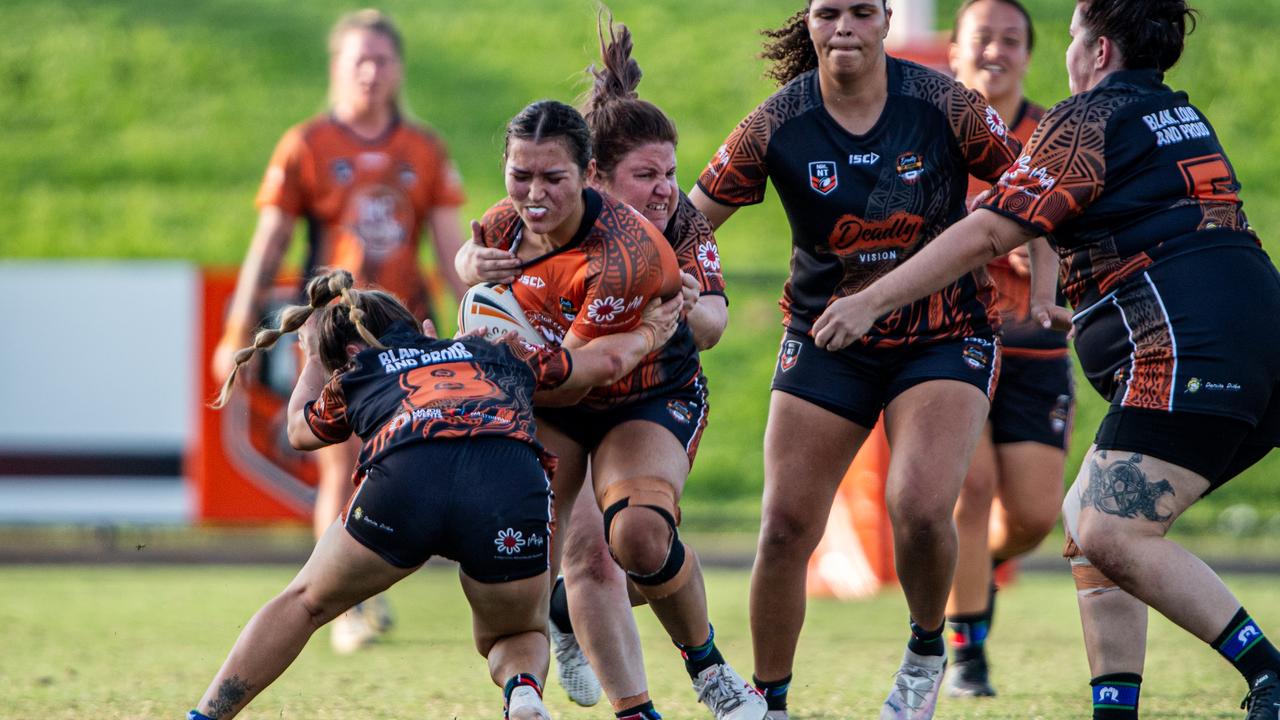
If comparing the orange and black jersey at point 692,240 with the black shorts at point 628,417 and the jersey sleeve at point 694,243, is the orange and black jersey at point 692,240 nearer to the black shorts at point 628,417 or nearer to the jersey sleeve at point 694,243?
the jersey sleeve at point 694,243

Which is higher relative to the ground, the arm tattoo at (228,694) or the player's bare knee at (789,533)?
the player's bare knee at (789,533)

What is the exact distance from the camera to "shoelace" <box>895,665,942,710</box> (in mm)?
4555

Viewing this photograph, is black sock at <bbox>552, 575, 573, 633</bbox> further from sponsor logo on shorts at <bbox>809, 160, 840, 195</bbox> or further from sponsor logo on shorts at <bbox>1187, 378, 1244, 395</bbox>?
sponsor logo on shorts at <bbox>1187, 378, 1244, 395</bbox>

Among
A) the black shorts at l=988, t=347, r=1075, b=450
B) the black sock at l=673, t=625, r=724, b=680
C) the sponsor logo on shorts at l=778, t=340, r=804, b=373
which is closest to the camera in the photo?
the black sock at l=673, t=625, r=724, b=680

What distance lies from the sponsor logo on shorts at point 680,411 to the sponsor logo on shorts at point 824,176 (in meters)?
0.73

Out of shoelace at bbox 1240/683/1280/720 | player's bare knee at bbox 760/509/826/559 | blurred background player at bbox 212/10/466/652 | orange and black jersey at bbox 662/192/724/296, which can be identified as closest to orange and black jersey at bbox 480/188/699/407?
orange and black jersey at bbox 662/192/724/296

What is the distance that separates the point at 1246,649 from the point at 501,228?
2.27 metres

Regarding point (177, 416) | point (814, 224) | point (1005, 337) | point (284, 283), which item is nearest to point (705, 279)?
point (814, 224)

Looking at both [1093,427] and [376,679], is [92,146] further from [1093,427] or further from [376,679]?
[376,679]

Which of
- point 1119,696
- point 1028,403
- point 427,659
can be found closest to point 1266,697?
point 1119,696

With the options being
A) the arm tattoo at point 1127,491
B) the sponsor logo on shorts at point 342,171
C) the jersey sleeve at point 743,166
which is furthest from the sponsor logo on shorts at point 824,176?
the sponsor logo on shorts at point 342,171

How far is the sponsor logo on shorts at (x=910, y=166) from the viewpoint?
4.47 metres

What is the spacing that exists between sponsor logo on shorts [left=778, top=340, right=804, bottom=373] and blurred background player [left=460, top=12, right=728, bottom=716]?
0.21 metres

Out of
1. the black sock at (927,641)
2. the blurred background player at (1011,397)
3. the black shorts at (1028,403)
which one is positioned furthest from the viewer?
the black shorts at (1028,403)
